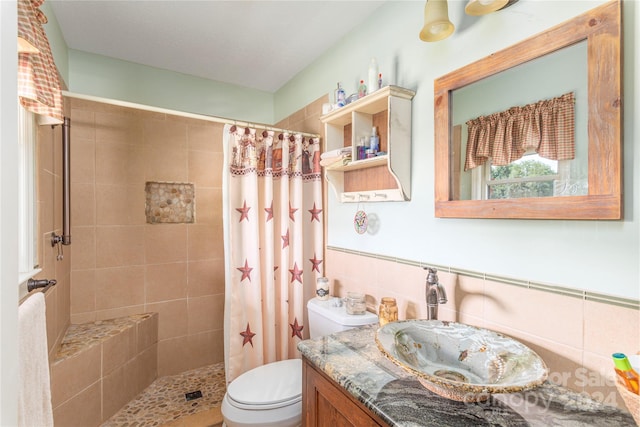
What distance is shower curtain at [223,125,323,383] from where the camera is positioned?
1.85 metres

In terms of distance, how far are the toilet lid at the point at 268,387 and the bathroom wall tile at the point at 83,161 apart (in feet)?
5.65

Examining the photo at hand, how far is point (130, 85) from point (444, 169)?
2443 millimetres

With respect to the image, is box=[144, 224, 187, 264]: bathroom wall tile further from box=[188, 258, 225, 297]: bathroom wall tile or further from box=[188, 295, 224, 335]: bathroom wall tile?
box=[188, 295, 224, 335]: bathroom wall tile

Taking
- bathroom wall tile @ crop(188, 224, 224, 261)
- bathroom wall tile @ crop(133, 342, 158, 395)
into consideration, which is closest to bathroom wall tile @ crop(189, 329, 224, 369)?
bathroom wall tile @ crop(133, 342, 158, 395)

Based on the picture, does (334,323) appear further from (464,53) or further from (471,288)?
(464,53)

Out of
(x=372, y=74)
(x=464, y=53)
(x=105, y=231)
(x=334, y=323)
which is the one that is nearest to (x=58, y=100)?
(x=105, y=231)

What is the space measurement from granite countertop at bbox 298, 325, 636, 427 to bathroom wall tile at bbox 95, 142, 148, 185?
2023 millimetres

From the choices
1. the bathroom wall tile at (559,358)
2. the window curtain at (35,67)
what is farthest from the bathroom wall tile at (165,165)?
the bathroom wall tile at (559,358)

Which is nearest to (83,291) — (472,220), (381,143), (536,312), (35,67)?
(35,67)

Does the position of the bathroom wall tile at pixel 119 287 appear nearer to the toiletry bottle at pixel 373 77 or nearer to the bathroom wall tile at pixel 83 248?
the bathroom wall tile at pixel 83 248

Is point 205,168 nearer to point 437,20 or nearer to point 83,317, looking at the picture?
point 83,317

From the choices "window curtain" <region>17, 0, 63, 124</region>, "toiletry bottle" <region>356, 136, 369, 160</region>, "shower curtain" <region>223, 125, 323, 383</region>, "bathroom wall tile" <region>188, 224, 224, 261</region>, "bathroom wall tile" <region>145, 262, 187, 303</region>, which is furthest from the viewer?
"bathroom wall tile" <region>188, 224, 224, 261</region>

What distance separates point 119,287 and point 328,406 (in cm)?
189

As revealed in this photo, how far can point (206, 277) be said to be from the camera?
254cm
